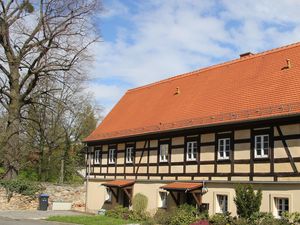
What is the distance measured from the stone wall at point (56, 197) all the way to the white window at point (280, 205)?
56.3ft

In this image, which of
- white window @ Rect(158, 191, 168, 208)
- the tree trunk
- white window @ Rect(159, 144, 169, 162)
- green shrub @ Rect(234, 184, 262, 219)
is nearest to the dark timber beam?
green shrub @ Rect(234, 184, 262, 219)

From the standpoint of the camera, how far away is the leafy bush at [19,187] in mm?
31562

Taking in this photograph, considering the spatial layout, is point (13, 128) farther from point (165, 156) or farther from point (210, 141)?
point (210, 141)

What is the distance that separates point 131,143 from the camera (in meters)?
29.3

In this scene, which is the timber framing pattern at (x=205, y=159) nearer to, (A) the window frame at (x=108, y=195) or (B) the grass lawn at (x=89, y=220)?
(A) the window frame at (x=108, y=195)

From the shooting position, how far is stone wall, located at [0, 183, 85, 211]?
31638 mm

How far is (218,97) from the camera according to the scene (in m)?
25.2

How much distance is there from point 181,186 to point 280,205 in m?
5.41

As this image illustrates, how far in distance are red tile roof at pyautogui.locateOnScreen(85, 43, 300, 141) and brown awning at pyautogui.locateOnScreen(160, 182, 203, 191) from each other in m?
2.91

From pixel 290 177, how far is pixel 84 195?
18347mm

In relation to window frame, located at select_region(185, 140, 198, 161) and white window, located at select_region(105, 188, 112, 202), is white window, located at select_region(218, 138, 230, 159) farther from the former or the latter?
white window, located at select_region(105, 188, 112, 202)

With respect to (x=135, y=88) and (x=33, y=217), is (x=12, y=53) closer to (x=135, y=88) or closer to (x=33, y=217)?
(x=135, y=88)

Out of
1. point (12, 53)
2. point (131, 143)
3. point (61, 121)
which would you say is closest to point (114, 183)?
point (131, 143)

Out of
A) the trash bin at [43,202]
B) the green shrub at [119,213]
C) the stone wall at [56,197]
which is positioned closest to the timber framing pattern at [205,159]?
the green shrub at [119,213]
